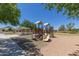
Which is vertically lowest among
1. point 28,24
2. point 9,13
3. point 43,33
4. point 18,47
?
point 18,47

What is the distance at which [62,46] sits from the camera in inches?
183

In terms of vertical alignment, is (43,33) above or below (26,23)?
below

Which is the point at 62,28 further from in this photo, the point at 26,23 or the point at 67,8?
the point at 26,23

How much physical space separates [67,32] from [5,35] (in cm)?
90

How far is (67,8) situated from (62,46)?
55 cm

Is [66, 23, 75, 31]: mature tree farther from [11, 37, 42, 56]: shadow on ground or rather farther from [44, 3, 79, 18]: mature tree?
[11, 37, 42, 56]: shadow on ground

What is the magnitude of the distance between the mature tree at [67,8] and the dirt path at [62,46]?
1.05ft

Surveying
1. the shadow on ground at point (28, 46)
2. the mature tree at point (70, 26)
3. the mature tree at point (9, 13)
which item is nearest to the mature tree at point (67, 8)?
the mature tree at point (70, 26)

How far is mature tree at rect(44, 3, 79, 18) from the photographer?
4.60 meters

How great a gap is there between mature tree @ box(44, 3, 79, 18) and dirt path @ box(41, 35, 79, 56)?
0.32m

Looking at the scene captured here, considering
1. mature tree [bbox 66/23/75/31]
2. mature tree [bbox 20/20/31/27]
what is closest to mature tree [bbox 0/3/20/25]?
mature tree [bbox 20/20/31/27]

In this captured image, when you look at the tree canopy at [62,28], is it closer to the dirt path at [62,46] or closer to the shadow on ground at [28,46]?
the dirt path at [62,46]

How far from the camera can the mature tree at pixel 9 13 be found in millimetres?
4632

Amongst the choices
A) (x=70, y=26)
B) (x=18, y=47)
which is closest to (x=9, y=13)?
(x=18, y=47)
